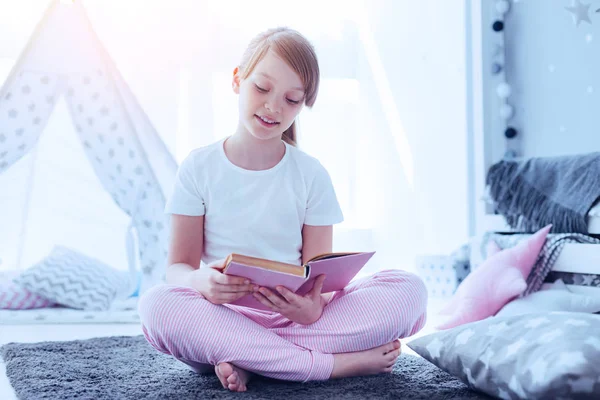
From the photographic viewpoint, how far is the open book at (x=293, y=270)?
1001 mm

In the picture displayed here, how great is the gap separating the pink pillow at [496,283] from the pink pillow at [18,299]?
1.41 meters

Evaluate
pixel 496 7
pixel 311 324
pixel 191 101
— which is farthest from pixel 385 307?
pixel 191 101

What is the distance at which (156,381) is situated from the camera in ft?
3.95

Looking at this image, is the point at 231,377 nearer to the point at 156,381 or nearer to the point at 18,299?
the point at 156,381

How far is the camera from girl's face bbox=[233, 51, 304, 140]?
51.1 inches

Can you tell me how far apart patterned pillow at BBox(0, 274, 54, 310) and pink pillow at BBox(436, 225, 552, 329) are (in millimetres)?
1415

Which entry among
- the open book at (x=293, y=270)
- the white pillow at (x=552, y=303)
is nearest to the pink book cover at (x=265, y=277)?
the open book at (x=293, y=270)

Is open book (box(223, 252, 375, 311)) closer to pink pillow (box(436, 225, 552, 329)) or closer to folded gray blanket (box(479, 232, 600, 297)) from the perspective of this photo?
pink pillow (box(436, 225, 552, 329))

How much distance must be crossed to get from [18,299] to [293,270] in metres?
1.63

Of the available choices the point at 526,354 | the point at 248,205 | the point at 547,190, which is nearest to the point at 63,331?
the point at 248,205

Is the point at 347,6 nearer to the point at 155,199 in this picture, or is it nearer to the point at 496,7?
the point at 496,7

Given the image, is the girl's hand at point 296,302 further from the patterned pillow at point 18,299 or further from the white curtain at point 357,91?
the white curtain at point 357,91

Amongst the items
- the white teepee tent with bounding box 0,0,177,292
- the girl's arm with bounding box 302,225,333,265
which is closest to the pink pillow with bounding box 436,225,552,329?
the girl's arm with bounding box 302,225,333,265

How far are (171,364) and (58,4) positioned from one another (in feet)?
5.24
